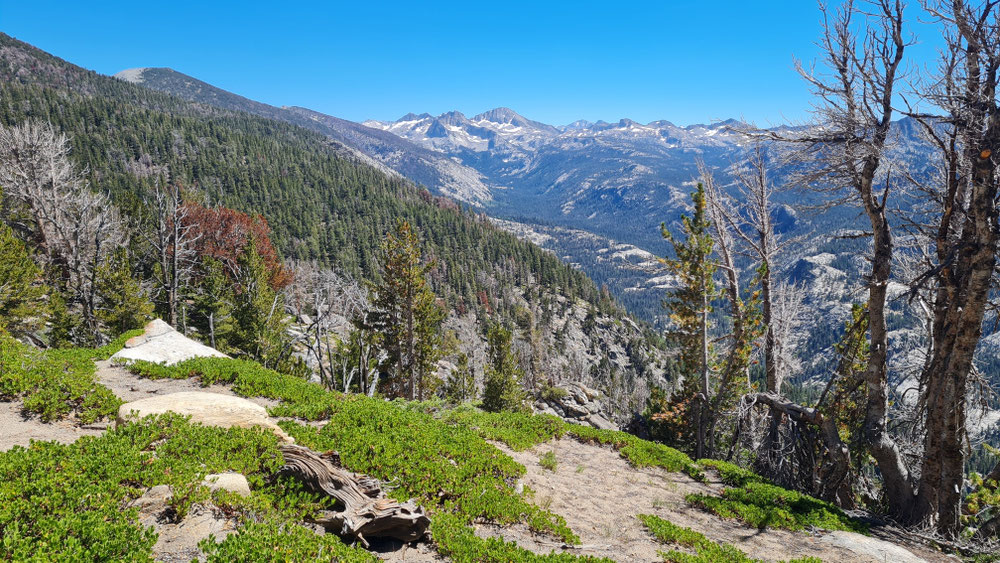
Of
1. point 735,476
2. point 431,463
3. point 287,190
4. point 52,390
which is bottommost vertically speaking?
point 735,476

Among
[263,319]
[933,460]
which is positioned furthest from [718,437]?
[263,319]

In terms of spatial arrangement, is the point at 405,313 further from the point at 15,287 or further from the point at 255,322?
the point at 15,287

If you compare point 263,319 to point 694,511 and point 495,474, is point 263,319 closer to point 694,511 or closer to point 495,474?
point 495,474

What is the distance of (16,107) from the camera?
139625 mm

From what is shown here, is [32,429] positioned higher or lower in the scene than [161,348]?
higher

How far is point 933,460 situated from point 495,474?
10014mm

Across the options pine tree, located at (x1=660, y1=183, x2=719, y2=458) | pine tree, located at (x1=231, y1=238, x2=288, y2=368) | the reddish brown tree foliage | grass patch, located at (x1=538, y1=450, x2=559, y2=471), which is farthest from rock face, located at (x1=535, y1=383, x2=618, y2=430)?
the reddish brown tree foliage

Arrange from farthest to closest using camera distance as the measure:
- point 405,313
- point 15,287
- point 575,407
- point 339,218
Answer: point 339,218 → point 575,407 → point 405,313 → point 15,287

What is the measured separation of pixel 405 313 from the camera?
29.5 meters

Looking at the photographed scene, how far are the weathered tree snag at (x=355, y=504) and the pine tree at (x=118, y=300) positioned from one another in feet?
98.8

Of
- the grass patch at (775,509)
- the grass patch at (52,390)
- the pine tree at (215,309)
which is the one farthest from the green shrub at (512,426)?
the pine tree at (215,309)

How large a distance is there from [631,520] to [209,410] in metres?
9.21

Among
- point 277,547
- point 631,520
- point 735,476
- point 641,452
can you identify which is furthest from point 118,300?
point 735,476

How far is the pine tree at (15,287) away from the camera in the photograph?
23953 millimetres
